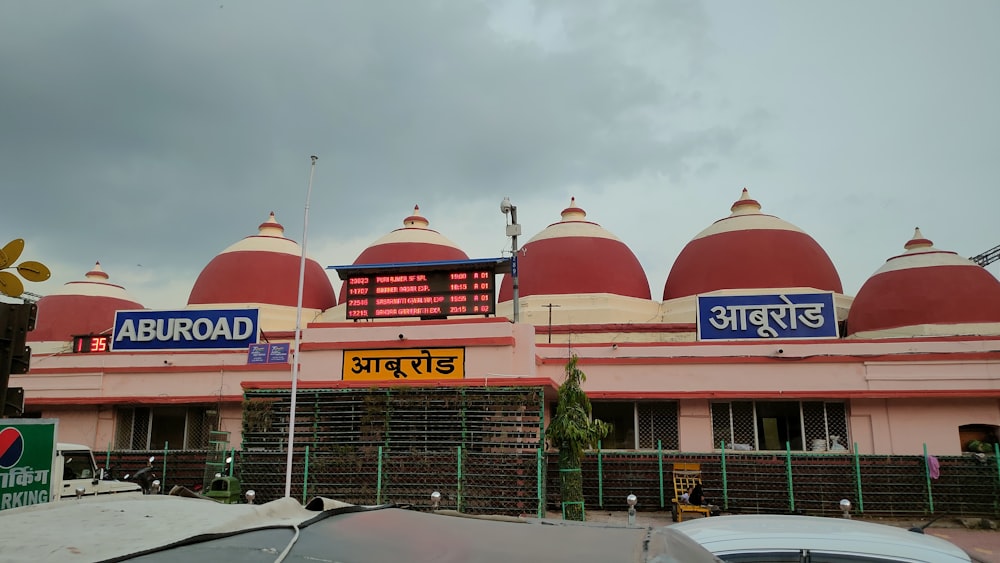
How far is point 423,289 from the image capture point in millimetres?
16438

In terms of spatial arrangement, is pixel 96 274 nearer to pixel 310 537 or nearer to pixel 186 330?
pixel 186 330

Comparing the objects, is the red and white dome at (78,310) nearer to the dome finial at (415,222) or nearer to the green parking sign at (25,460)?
the dome finial at (415,222)

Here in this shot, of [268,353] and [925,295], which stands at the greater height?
[925,295]

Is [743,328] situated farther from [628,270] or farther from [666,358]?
[628,270]

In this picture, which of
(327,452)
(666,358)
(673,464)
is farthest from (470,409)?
(666,358)

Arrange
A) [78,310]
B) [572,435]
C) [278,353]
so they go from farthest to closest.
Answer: [78,310] → [278,353] → [572,435]

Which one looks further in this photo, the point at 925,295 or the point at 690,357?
the point at 925,295

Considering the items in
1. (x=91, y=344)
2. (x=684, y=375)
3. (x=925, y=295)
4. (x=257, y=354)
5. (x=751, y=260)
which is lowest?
(x=684, y=375)

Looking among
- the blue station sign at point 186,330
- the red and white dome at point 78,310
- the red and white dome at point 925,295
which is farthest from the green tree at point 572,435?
the red and white dome at point 78,310

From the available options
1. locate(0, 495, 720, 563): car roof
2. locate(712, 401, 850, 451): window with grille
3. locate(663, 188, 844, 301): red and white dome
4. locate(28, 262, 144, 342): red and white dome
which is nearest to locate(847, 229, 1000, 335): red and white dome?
locate(663, 188, 844, 301): red and white dome

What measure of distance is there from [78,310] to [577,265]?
64.3ft

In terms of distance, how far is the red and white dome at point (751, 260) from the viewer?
963 inches

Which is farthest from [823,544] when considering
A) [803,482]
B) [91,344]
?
[91,344]

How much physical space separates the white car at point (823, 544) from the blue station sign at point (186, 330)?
18.4 metres
